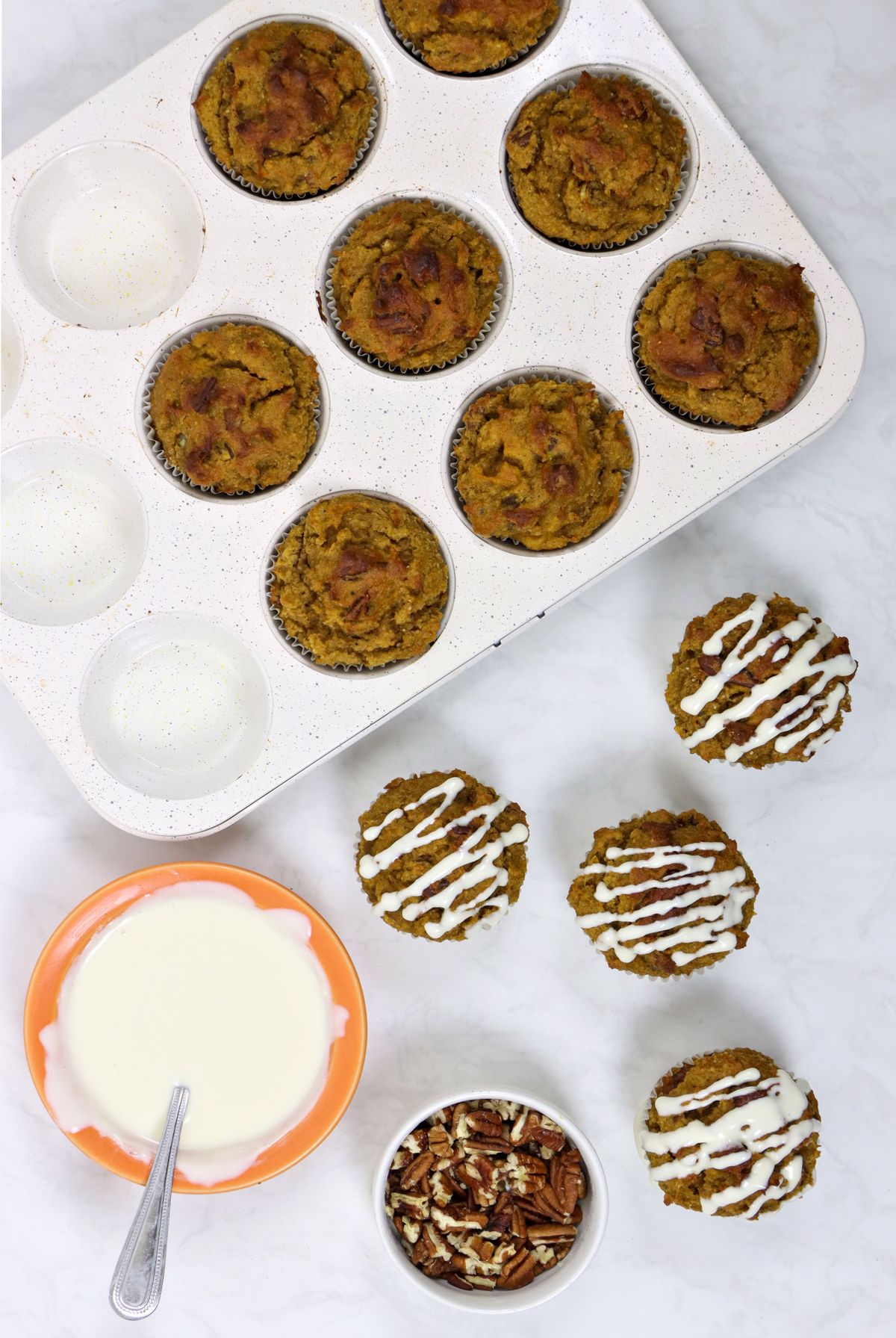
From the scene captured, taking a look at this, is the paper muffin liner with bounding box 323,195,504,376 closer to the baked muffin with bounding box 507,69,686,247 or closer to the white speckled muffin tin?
the white speckled muffin tin

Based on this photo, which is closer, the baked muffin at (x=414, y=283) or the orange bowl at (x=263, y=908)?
the baked muffin at (x=414, y=283)

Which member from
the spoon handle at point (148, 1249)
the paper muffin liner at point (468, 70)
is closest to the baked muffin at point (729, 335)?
the paper muffin liner at point (468, 70)

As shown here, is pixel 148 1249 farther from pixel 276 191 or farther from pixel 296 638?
pixel 276 191

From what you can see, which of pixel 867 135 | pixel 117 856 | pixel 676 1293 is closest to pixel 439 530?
pixel 117 856

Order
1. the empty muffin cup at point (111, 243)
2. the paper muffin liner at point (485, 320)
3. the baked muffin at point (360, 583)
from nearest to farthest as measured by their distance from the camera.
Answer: the baked muffin at point (360, 583) < the paper muffin liner at point (485, 320) < the empty muffin cup at point (111, 243)

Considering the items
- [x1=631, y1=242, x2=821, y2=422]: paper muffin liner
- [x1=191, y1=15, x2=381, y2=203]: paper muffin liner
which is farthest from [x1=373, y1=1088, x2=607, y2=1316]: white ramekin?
[x1=191, y1=15, x2=381, y2=203]: paper muffin liner

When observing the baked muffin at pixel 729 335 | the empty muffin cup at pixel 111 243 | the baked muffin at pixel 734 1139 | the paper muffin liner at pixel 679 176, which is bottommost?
the baked muffin at pixel 734 1139

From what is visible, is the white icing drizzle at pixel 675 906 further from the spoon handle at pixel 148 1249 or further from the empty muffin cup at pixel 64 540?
the empty muffin cup at pixel 64 540
